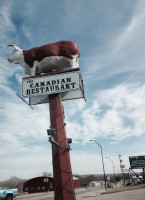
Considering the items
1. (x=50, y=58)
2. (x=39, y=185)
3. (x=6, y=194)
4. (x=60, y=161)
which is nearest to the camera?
(x=60, y=161)

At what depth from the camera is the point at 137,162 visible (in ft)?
132

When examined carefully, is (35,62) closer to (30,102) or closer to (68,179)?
(30,102)

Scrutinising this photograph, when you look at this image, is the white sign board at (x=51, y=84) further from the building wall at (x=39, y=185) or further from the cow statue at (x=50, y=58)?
the building wall at (x=39, y=185)

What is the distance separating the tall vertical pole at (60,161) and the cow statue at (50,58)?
3.65 metres

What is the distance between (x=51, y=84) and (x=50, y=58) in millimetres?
2396

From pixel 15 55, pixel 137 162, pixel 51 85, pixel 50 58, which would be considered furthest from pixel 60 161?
pixel 137 162

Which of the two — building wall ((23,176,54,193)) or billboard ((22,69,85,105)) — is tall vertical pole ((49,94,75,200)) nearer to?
billboard ((22,69,85,105))

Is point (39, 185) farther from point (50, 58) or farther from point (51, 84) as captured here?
point (50, 58)

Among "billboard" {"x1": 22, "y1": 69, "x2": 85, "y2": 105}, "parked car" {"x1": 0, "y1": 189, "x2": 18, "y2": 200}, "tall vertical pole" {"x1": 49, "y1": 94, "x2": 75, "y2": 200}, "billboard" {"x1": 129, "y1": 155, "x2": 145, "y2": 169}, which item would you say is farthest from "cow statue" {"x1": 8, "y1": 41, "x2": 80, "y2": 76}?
"billboard" {"x1": 129, "y1": 155, "x2": 145, "y2": 169}

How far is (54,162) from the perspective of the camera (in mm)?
13758

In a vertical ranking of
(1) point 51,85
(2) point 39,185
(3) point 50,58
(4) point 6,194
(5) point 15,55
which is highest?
(5) point 15,55

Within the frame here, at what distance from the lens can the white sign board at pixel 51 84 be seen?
50.0 feet

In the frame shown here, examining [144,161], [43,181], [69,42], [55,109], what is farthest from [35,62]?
[43,181]

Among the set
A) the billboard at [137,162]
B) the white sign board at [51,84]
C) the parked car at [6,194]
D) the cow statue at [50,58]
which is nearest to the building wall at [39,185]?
the billboard at [137,162]
